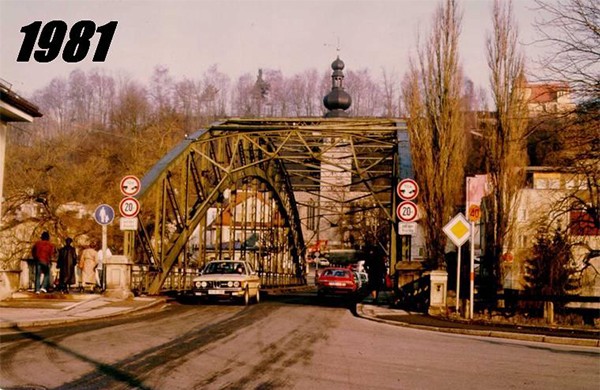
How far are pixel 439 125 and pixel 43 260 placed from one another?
14.7 m

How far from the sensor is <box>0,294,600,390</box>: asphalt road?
32.3 ft

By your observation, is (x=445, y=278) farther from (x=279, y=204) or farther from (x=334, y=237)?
(x=334, y=237)

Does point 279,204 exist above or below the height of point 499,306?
above

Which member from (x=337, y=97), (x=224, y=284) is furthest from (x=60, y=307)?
(x=337, y=97)

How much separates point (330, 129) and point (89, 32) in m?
24.0

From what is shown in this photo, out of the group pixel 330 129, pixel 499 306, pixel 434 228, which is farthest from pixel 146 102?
pixel 499 306

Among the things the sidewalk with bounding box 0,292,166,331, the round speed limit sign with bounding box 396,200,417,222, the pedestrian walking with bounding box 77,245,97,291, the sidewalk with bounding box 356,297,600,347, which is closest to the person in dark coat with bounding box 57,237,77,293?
the sidewalk with bounding box 0,292,166,331

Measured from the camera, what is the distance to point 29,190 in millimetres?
37969

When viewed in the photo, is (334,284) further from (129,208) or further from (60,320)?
(60,320)

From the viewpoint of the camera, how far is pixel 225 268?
89.2ft

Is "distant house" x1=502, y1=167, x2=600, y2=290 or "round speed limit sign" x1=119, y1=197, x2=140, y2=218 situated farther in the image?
"round speed limit sign" x1=119, y1=197, x2=140, y2=218

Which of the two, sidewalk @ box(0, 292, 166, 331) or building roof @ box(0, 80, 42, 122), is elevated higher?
building roof @ box(0, 80, 42, 122)

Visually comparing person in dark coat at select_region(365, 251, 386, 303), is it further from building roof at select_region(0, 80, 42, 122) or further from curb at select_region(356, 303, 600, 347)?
building roof at select_region(0, 80, 42, 122)

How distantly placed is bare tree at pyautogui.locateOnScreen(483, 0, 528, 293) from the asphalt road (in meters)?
15.5
